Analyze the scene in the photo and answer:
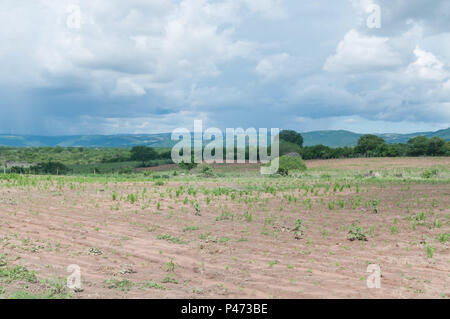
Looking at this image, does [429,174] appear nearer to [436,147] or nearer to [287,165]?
[287,165]

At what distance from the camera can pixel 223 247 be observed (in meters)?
10.0

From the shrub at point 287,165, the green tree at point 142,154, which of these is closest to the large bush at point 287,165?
the shrub at point 287,165

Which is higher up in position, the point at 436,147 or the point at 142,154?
the point at 436,147

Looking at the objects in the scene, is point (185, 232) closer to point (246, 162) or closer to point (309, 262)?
point (309, 262)

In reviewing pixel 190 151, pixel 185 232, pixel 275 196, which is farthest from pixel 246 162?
pixel 185 232

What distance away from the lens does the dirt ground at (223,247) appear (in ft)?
23.0

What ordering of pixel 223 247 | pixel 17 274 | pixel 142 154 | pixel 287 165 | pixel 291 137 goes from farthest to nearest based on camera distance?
pixel 291 137 → pixel 142 154 → pixel 287 165 → pixel 223 247 → pixel 17 274

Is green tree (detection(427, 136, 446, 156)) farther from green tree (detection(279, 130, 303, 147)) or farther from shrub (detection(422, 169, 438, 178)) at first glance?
green tree (detection(279, 130, 303, 147))

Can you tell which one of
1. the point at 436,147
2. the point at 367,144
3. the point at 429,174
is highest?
the point at 367,144

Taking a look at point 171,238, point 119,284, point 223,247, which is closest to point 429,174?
point 223,247

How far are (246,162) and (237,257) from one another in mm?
53579

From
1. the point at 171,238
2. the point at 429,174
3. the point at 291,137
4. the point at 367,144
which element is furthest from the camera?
the point at 291,137

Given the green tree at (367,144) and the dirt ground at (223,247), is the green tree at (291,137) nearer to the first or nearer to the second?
the green tree at (367,144)

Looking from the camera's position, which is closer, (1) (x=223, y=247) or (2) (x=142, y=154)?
(1) (x=223, y=247)
